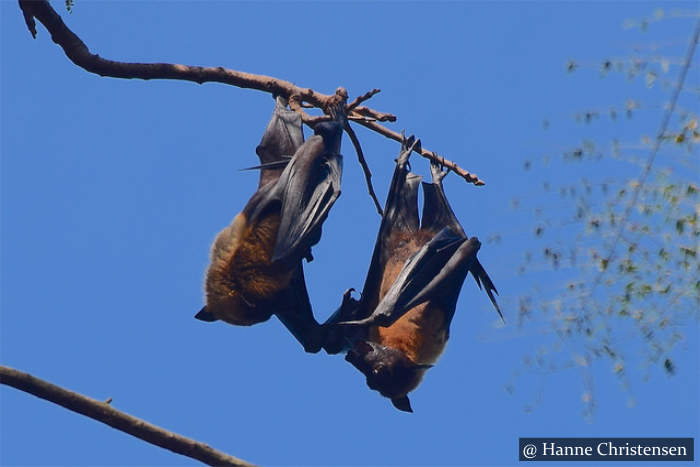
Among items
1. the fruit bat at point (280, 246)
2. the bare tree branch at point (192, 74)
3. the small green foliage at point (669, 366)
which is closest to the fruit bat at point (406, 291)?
the fruit bat at point (280, 246)

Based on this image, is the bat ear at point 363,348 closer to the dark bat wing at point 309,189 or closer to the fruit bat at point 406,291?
the fruit bat at point 406,291

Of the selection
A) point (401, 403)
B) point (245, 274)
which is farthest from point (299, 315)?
point (401, 403)

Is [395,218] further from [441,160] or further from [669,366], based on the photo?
[669,366]

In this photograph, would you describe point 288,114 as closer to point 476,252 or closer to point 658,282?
point 476,252

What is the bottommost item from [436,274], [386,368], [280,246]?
[386,368]

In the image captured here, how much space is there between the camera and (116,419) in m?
4.22

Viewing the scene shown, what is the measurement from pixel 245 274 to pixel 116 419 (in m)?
2.27

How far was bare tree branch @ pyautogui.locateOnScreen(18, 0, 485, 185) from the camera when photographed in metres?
5.42

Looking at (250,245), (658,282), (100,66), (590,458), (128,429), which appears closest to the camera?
(128,429)

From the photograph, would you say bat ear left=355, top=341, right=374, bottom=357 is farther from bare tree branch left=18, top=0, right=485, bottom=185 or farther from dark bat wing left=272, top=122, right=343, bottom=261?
bare tree branch left=18, top=0, right=485, bottom=185

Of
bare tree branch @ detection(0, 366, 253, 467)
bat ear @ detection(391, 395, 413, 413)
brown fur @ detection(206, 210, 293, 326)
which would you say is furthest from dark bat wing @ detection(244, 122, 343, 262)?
bare tree branch @ detection(0, 366, 253, 467)

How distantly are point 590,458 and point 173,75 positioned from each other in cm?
392

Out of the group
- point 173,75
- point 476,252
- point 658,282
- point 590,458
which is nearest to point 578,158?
point 658,282

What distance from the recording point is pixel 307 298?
6.47 metres
